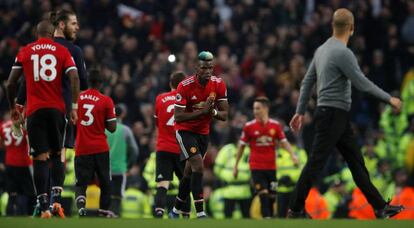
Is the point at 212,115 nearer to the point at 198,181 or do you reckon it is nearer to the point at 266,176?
the point at 198,181

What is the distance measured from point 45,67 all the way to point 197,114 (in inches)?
74.2

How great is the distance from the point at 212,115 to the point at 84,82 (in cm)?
157

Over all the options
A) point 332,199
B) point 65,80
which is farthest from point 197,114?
point 332,199

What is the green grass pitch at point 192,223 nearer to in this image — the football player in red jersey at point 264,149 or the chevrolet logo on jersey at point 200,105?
the chevrolet logo on jersey at point 200,105

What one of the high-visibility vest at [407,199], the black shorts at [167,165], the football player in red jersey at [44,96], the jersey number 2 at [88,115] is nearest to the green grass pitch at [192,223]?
the football player in red jersey at [44,96]

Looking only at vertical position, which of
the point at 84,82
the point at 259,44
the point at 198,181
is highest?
the point at 259,44

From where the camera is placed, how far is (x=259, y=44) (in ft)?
86.0

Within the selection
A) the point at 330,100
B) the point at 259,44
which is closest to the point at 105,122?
the point at 330,100

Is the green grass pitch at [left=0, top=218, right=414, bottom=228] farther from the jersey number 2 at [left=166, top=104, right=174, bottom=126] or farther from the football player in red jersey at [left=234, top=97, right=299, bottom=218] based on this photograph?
the football player in red jersey at [left=234, top=97, right=299, bottom=218]

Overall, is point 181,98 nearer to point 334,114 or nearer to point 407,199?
point 334,114

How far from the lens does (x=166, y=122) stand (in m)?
16.1

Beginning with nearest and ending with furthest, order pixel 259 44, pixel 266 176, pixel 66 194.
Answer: pixel 266 176 → pixel 66 194 → pixel 259 44

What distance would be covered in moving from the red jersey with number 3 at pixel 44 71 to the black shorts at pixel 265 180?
6.39 meters

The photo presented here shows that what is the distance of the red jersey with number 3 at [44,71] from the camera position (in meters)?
13.1
